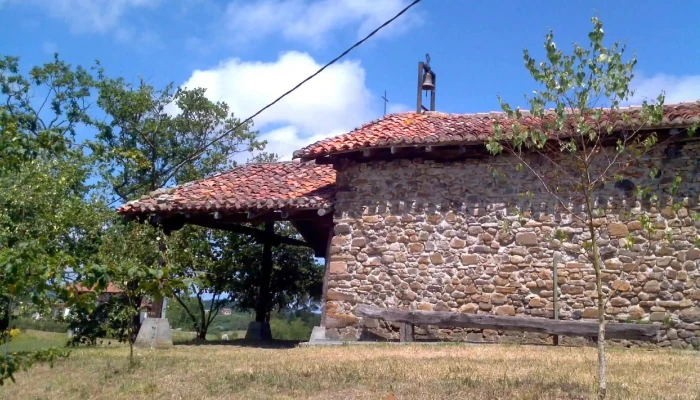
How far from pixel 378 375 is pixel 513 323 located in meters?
3.50

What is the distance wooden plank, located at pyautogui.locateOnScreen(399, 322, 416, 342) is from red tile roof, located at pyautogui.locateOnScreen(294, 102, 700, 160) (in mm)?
2747

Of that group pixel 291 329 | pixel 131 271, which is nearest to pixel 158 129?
pixel 291 329

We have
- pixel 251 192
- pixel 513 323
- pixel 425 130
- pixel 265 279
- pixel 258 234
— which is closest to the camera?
pixel 513 323

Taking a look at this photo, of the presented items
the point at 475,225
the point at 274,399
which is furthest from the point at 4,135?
the point at 475,225

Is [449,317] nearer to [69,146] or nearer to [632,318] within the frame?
[632,318]

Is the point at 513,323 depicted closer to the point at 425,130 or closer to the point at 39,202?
the point at 425,130

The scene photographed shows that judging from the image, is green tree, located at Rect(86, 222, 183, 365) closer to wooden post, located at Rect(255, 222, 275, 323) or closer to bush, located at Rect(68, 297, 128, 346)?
bush, located at Rect(68, 297, 128, 346)

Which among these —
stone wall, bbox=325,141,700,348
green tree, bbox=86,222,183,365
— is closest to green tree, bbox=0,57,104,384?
green tree, bbox=86,222,183,365

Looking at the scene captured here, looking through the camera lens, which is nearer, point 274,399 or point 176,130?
point 274,399

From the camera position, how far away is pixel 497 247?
10.3 m

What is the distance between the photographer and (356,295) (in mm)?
10906

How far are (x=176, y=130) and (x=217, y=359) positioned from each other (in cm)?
1465

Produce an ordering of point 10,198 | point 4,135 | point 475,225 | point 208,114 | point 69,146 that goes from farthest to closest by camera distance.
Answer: point 208,114 → point 10,198 → point 475,225 → point 69,146 → point 4,135

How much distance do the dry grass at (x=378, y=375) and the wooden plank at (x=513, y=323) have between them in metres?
0.26
